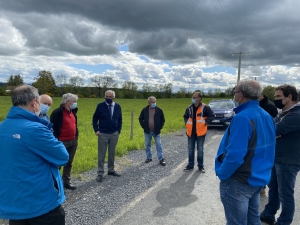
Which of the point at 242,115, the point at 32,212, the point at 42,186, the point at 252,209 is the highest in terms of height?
the point at 242,115

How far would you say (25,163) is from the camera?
6.68 feet

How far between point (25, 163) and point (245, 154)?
1993 mm

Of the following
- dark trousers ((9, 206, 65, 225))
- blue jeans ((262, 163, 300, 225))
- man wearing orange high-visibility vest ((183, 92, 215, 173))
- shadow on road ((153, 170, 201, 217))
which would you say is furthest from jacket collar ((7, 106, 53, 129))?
man wearing orange high-visibility vest ((183, 92, 215, 173))

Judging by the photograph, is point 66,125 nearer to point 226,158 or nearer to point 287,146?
point 226,158

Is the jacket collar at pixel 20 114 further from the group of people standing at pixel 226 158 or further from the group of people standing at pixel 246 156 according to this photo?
the group of people standing at pixel 246 156

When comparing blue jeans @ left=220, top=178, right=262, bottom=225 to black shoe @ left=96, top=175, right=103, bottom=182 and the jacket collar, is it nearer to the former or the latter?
the jacket collar

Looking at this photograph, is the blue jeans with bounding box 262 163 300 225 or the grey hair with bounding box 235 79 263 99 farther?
the blue jeans with bounding box 262 163 300 225

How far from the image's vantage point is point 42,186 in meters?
2.12

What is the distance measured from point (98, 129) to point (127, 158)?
1962 millimetres

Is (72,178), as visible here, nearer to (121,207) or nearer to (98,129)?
(98,129)

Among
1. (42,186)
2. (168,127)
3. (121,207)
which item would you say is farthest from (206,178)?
(168,127)

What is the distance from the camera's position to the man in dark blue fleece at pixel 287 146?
305 cm

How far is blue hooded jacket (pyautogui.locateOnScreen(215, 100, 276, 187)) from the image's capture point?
7.46 ft

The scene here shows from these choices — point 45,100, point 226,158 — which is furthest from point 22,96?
point 45,100
